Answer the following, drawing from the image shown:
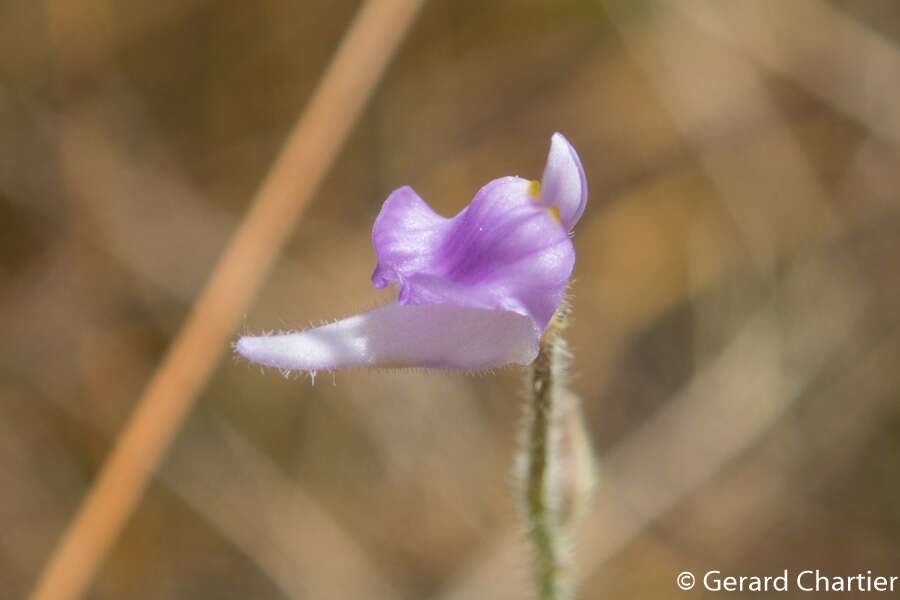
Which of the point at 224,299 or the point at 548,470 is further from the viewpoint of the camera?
the point at 224,299

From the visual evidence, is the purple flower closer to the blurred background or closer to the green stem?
the green stem

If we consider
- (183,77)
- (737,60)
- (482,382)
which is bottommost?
(482,382)

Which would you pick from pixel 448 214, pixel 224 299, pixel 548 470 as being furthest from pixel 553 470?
pixel 448 214

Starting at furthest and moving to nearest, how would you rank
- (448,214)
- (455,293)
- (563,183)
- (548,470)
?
(448,214) < (548,470) < (563,183) < (455,293)

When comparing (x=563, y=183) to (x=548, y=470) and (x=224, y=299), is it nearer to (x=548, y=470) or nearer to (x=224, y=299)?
(x=548, y=470)

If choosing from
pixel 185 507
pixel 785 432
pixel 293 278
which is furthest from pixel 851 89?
pixel 185 507

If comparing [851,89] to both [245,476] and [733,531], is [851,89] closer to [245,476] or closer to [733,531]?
[733,531]

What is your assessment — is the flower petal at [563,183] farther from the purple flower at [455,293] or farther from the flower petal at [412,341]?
the flower petal at [412,341]
